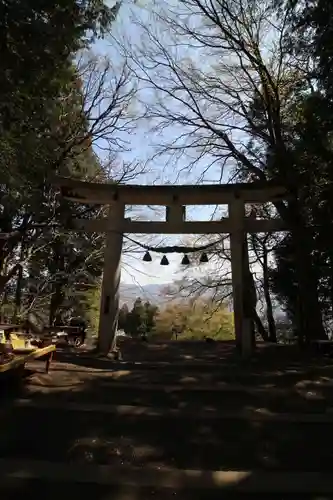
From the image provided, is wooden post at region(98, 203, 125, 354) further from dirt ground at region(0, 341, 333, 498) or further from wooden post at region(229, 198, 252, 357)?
wooden post at region(229, 198, 252, 357)

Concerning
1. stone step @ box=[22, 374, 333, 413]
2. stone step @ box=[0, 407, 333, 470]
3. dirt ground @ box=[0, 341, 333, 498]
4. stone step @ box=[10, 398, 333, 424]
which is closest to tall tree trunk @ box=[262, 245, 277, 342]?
dirt ground @ box=[0, 341, 333, 498]

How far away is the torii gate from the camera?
912 cm

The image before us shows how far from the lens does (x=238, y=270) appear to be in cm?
920

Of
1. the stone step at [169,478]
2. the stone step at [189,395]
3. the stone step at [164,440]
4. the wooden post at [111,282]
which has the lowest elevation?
the stone step at [169,478]

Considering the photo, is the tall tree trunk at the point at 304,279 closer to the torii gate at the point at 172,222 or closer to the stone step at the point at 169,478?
the torii gate at the point at 172,222

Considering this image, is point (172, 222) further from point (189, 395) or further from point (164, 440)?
point (164, 440)

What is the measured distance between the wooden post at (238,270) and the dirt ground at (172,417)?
1506 millimetres

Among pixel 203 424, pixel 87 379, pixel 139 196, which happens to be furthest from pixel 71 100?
pixel 203 424

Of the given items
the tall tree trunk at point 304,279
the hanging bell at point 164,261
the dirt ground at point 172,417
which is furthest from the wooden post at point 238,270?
the hanging bell at point 164,261

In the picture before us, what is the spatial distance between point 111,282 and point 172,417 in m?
4.50

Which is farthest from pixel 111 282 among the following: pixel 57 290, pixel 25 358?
pixel 57 290

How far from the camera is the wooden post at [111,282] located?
9018 millimetres

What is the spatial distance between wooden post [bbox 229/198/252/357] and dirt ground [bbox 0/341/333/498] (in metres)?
1.51

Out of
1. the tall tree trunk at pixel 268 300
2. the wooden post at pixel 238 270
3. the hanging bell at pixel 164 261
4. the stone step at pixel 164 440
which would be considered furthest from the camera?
the tall tree trunk at pixel 268 300
